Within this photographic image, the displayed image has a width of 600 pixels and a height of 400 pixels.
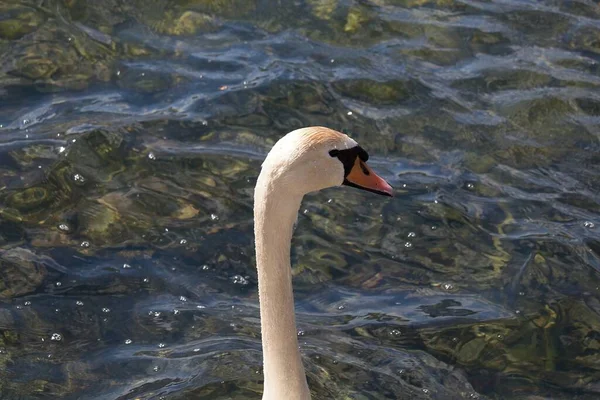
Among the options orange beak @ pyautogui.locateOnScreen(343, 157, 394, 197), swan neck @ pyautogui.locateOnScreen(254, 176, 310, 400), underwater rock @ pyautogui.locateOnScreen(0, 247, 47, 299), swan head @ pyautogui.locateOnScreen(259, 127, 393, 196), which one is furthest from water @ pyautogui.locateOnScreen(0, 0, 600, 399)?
swan head @ pyautogui.locateOnScreen(259, 127, 393, 196)

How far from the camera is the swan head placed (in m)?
4.97

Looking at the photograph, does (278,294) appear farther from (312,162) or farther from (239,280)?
(239,280)

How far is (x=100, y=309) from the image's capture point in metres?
7.29

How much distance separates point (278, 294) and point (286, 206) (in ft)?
1.66

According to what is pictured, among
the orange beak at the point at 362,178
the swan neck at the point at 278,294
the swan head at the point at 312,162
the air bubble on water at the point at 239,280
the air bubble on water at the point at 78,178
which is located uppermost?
the swan head at the point at 312,162

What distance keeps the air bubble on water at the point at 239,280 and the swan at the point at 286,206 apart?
215 cm

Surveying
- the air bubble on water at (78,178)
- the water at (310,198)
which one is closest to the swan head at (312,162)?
the water at (310,198)

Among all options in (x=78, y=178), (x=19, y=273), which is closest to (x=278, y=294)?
(x=19, y=273)

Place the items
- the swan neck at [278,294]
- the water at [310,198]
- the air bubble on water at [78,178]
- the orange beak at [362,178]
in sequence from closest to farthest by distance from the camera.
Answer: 1. the swan neck at [278,294]
2. the orange beak at [362,178]
3. the water at [310,198]
4. the air bubble on water at [78,178]

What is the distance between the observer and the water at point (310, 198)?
693 cm

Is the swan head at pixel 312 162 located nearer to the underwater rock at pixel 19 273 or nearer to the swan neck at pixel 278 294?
the swan neck at pixel 278 294

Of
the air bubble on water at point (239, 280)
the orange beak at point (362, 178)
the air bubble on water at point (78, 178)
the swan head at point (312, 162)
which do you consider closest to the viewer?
the swan head at point (312, 162)

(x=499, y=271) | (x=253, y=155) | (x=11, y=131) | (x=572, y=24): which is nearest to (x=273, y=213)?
(x=499, y=271)

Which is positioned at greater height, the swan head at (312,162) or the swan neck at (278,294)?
the swan head at (312,162)
